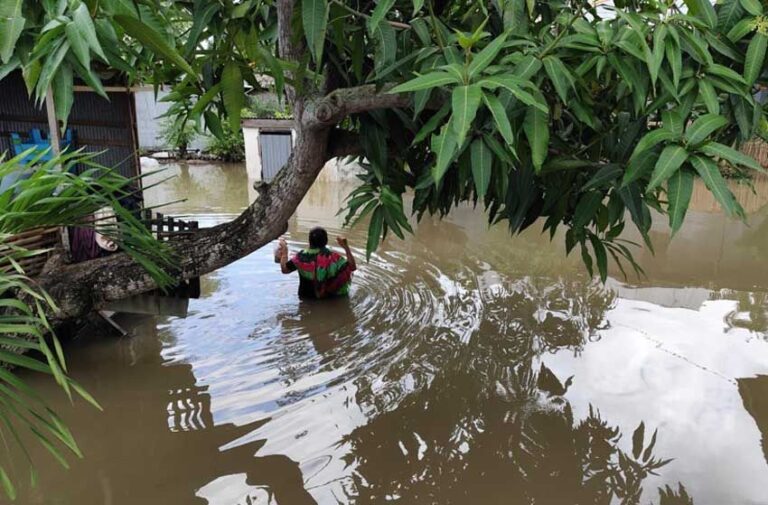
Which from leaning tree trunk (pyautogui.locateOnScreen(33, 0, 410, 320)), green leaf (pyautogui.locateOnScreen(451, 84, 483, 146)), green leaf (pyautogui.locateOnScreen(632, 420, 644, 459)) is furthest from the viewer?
green leaf (pyautogui.locateOnScreen(632, 420, 644, 459))

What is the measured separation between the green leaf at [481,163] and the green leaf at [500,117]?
0.25 meters

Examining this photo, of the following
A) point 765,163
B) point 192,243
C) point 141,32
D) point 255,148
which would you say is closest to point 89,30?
point 141,32

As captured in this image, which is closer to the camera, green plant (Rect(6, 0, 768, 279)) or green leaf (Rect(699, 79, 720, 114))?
green plant (Rect(6, 0, 768, 279))

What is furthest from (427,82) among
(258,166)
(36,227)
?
(258,166)

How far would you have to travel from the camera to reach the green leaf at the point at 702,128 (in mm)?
1630

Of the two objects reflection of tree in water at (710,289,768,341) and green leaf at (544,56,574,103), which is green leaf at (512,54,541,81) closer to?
green leaf at (544,56,574,103)

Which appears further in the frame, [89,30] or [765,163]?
[765,163]

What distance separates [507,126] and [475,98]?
0.11 meters

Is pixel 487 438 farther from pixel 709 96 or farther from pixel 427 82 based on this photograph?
pixel 427 82

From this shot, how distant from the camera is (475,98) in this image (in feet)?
4.89

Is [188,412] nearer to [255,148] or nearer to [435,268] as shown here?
[435,268]

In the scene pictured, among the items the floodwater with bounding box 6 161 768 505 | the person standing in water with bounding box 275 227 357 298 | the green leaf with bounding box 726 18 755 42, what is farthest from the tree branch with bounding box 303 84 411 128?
the person standing in water with bounding box 275 227 357 298

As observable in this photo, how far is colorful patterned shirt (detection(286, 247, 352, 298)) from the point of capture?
4.91 meters

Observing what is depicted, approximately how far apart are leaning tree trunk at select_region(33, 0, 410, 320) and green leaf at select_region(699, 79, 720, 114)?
1.54 meters
